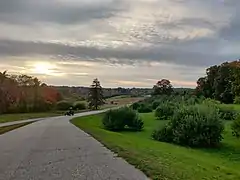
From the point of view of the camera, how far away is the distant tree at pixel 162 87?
149 meters

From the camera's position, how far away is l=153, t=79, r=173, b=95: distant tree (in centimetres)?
14888

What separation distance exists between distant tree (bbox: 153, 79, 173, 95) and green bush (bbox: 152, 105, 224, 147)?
112m

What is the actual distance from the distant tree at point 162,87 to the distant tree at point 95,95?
20176 mm

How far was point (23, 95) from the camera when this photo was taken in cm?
9412

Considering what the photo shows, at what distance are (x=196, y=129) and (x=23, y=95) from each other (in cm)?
6529

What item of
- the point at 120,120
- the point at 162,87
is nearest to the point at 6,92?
the point at 120,120

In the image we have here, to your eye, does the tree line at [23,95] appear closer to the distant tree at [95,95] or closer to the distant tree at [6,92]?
the distant tree at [6,92]

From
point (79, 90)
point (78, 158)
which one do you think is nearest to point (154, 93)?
point (79, 90)

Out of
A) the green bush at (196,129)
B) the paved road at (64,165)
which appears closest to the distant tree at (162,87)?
the green bush at (196,129)

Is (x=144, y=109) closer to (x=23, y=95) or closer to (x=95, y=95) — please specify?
(x=23, y=95)

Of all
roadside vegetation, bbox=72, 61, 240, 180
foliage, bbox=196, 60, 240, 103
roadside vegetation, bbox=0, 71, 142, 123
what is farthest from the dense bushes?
roadside vegetation, bbox=0, 71, 142, 123

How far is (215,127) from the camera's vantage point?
34750mm

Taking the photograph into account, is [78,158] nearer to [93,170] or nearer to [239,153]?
[93,170]

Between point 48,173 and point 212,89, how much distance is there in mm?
93165
